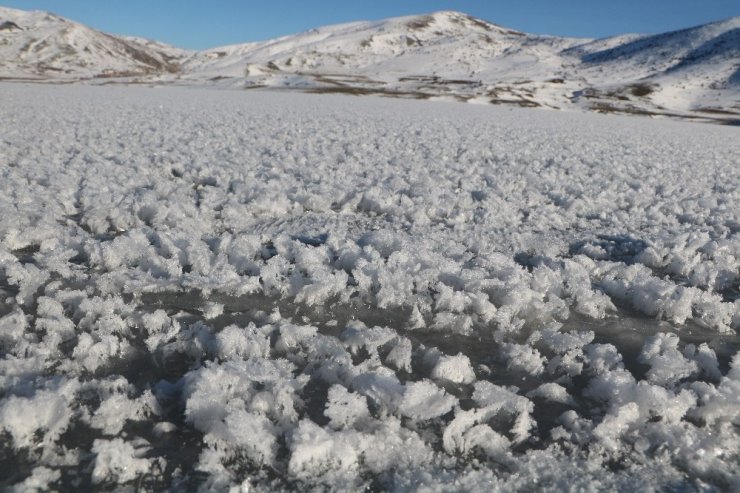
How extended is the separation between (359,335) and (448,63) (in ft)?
442

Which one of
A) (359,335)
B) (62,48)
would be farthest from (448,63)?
(359,335)

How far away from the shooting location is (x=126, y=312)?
3.94m

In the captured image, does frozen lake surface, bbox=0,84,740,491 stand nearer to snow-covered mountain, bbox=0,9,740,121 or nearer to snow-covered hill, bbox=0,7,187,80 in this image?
snow-covered mountain, bbox=0,9,740,121

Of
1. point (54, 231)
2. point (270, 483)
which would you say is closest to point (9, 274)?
point (54, 231)

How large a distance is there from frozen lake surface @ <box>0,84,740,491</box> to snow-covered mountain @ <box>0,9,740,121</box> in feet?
189

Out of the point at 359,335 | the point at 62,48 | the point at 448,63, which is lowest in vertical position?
the point at 359,335

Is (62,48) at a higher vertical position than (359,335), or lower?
higher

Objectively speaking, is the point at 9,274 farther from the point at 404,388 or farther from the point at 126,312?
the point at 404,388

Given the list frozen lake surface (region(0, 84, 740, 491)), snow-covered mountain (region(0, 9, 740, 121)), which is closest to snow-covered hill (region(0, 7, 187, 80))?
snow-covered mountain (region(0, 9, 740, 121))

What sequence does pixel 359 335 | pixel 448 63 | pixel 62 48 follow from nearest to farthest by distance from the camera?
pixel 359 335 < pixel 448 63 < pixel 62 48

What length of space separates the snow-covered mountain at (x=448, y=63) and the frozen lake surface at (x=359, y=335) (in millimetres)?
57522

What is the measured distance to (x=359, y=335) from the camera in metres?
3.80

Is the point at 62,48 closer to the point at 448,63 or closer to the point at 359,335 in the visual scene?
the point at 448,63

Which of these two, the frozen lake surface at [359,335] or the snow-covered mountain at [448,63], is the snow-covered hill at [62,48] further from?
the frozen lake surface at [359,335]
